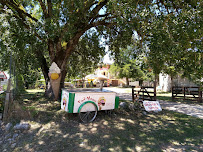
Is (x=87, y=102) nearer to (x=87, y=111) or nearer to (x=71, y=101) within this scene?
(x=87, y=111)

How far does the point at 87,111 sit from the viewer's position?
579cm

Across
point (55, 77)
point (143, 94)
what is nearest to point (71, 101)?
point (55, 77)

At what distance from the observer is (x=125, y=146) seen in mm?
4293

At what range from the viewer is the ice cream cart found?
5430 mm

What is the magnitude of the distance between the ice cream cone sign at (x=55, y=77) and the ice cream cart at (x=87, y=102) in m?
3.16

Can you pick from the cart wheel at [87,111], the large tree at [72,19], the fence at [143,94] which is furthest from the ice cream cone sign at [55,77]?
the fence at [143,94]

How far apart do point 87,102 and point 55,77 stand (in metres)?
3.96

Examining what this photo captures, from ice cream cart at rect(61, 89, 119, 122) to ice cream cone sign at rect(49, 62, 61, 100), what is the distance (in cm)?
316

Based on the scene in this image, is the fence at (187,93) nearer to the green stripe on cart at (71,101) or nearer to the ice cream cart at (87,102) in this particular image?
the ice cream cart at (87,102)

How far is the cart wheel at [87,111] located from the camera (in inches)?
224

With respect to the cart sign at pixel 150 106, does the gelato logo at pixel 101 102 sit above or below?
above

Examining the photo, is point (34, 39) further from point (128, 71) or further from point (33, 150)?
point (128, 71)

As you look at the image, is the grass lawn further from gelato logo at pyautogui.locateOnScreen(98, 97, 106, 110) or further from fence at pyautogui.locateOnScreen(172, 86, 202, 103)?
fence at pyautogui.locateOnScreen(172, 86, 202, 103)

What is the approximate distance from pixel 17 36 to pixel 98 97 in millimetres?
5567
